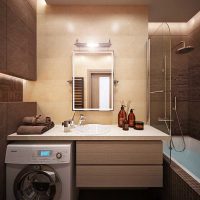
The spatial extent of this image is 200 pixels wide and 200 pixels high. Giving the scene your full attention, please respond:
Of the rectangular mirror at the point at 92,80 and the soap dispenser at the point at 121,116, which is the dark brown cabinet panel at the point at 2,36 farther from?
the soap dispenser at the point at 121,116

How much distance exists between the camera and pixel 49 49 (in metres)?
2.11

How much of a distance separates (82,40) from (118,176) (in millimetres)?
1664

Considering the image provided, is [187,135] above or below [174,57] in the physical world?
below

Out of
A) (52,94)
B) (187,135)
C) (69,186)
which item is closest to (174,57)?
(187,135)

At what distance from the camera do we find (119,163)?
1.52 m

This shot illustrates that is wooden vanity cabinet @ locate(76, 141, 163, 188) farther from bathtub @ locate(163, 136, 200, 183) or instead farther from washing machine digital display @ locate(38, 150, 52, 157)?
bathtub @ locate(163, 136, 200, 183)

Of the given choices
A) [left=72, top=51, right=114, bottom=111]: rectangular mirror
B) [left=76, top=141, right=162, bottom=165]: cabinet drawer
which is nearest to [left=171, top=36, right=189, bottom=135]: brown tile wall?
[left=72, top=51, right=114, bottom=111]: rectangular mirror

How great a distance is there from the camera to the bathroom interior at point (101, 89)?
1518mm

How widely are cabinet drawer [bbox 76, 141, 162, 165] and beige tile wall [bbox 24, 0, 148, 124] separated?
2.04 feet

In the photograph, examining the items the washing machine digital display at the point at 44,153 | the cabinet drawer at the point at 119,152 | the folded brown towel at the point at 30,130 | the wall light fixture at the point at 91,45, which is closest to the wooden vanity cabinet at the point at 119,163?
the cabinet drawer at the point at 119,152

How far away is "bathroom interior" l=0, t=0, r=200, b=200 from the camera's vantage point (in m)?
1.52

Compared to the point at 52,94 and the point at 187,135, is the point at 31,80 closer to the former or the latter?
the point at 52,94

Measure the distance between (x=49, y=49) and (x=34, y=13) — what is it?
0.48 meters

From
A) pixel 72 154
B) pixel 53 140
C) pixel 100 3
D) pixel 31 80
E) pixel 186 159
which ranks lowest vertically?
pixel 186 159
